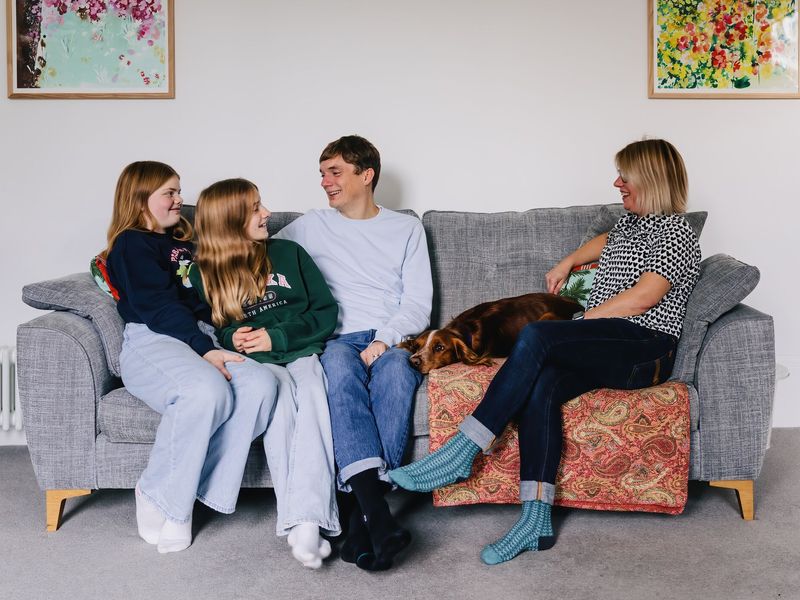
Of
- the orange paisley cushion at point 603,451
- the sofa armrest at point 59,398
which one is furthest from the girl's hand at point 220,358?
the orange paisley cushion at point 603,451

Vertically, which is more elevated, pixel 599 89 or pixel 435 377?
pixel 599 89

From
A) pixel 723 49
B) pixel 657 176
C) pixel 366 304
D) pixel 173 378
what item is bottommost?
pixel 173 378

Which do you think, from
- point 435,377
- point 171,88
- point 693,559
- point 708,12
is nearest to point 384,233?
point 435,377

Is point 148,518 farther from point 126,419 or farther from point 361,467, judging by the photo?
point 361,467

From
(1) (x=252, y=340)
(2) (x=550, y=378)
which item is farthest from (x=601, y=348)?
(1) (x=252, y=340)

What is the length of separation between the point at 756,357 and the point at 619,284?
1.41 feet

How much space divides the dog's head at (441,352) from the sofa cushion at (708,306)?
56 centimetres

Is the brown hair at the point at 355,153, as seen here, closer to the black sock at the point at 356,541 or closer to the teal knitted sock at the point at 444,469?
the teal knitted sock at the point at 444,469

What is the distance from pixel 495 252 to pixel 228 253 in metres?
0.99

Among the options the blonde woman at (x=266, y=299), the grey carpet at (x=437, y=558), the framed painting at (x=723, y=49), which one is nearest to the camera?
the grey carpet at (x=437, y=558)

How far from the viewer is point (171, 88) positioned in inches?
125

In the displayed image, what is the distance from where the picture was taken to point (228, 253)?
2.41 metres

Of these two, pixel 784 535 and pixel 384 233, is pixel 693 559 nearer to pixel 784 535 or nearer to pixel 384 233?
pixel 784 535

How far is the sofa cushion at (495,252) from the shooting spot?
9.34 ft
